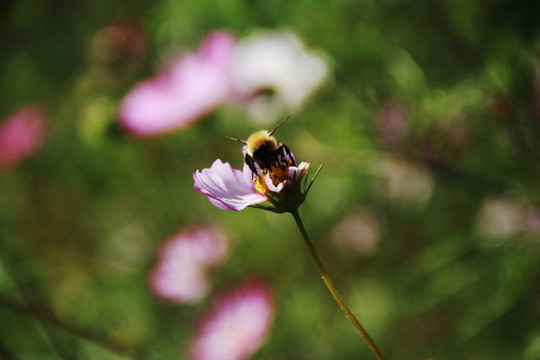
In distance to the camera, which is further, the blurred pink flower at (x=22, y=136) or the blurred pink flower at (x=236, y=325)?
the blurred pink flower at (x=22, y=136)

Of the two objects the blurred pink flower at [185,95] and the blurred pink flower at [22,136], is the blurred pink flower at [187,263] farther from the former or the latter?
the blurred pink flower at [22,136]

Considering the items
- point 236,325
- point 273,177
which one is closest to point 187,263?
point 236,325

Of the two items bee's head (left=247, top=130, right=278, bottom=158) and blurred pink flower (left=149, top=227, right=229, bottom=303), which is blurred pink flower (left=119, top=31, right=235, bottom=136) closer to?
blurred pink flower (left=149, top=227, right=229, bottom=303)

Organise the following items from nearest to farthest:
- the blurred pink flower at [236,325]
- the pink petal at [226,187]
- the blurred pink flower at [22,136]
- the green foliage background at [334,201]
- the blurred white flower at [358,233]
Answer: the pink petal at [226,187] < the green foliage background at [334,201] < the blurred pink flower at [236,325] < the blurred white flower at [358,233] < the blurred pink flower at [22,136]

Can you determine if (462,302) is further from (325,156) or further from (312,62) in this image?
(312,62)

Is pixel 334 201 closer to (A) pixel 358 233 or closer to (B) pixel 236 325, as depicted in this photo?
(A) pixel 358 233

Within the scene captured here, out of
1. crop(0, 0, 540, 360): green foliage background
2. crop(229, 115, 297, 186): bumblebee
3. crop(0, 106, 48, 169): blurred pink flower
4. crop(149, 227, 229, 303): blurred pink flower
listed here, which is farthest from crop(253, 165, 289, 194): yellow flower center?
crop(0, 106, 48, 169): blurred pink flower

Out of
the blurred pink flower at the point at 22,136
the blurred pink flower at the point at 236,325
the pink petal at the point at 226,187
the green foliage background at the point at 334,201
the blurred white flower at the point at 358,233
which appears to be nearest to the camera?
the pink petal at the point at 226,187

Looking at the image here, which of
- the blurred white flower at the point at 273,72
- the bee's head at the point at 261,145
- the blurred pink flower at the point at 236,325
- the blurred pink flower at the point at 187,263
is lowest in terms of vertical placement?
the bee's head at the point at 261,145

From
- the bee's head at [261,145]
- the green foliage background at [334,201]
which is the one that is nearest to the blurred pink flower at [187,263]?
the green foliage background at [334,201]
